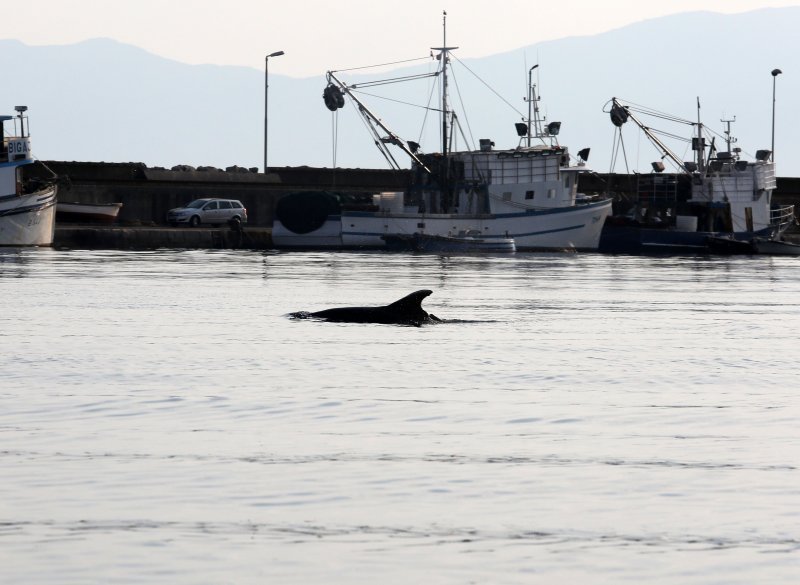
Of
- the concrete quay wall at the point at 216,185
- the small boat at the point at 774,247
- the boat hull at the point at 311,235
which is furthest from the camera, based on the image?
the small boat at the point at 774,247

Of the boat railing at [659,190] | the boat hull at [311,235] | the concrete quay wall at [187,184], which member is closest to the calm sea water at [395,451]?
the boat hull at [311,235]

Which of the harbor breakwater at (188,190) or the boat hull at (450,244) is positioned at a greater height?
the harbor breakwater at (188,190)

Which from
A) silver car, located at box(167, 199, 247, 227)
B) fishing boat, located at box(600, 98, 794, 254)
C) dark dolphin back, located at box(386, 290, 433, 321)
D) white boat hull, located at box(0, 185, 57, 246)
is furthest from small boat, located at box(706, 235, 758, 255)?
dark dolphin back, located at box(386, 290, 433, 321)

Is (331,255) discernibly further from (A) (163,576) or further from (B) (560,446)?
(A) (163,576)

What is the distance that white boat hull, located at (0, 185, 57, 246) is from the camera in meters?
67.6

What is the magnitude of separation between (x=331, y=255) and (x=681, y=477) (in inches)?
2401

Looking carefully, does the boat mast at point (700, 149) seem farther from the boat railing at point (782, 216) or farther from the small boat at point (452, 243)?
the small boat at point (452, 243)

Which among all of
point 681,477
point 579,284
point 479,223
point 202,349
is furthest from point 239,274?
point 681,477

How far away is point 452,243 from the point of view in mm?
77938

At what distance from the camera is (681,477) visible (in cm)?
1212

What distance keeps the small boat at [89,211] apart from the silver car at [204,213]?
3.35 metres

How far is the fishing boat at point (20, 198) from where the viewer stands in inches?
2650

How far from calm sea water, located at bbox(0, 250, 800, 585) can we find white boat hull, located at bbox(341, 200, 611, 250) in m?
49.5

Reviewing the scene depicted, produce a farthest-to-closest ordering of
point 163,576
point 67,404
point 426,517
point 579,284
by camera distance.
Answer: point 579,284, point 67,404, point 426,517, point 163,576
